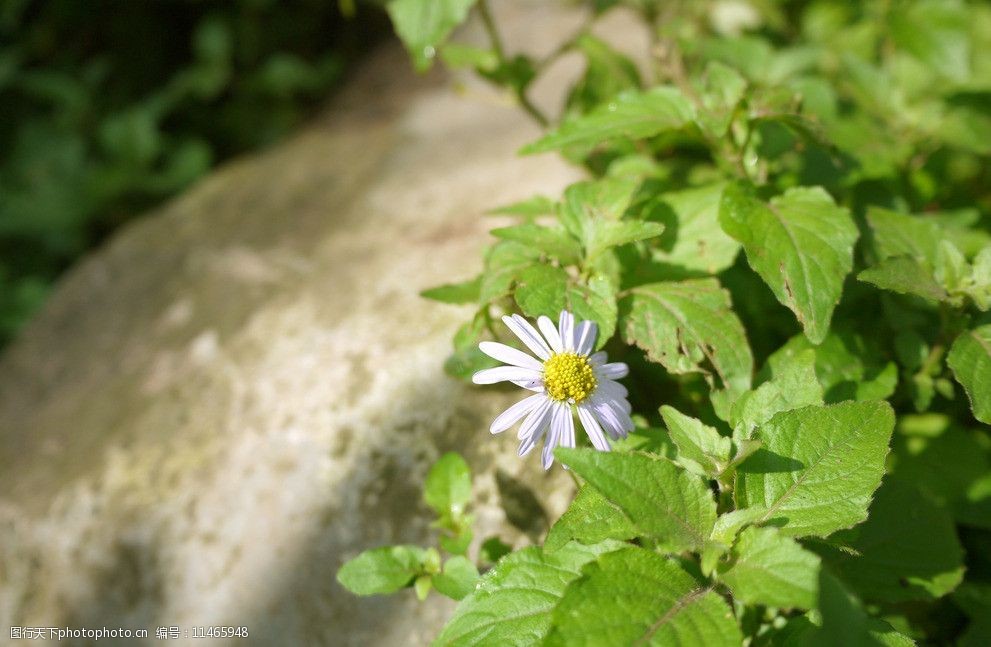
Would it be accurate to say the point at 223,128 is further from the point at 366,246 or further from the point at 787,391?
the point at 787,391

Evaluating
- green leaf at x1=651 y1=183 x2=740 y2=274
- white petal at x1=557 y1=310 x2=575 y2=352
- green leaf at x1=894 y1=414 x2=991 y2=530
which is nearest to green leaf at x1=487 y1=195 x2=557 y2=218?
green leaf at x1=651 y1=183 x2=740 y2=274

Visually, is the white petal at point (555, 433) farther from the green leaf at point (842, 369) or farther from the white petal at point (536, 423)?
the green leaf at point (842, 369)

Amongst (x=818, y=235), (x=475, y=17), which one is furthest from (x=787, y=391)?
(x=475, y=17)

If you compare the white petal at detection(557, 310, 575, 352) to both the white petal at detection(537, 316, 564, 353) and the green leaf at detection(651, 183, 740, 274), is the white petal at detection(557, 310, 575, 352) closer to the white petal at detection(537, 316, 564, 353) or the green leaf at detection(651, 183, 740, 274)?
the white petal at detection(537, 316, 564, 353)

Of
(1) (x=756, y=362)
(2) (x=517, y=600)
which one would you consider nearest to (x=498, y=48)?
(1) (x=756, y=362)

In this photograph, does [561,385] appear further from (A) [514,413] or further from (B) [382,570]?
(B) [382,570]

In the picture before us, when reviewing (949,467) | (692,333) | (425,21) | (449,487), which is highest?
(425,21)
